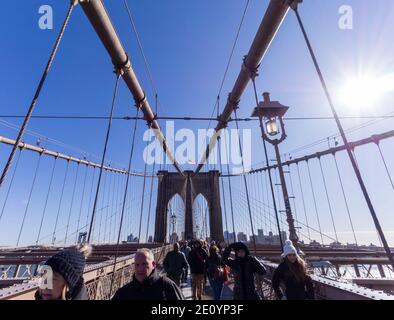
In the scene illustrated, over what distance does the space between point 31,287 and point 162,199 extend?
906 inches

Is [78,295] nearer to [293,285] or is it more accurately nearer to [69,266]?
[69,266]

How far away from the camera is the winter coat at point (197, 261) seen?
15.2 feet

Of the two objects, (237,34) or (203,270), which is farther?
(237,34)

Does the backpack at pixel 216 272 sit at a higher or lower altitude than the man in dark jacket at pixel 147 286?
lower

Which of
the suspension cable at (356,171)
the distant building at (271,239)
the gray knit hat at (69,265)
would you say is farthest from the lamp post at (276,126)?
the distant building at (271,239)

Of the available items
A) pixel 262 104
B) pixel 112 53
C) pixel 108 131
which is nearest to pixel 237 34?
pixel 262 104

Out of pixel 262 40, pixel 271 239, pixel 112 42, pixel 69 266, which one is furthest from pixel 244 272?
pixel 271 239

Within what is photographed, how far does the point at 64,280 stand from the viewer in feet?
4.66

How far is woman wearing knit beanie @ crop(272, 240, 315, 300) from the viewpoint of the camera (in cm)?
229

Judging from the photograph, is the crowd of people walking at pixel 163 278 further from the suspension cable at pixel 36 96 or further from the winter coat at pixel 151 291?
the suspension cable at pixel 36 96

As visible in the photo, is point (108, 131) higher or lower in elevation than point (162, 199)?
lower

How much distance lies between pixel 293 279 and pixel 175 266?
10.1 ft

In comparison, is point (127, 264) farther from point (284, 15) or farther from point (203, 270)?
point (284, 15)
